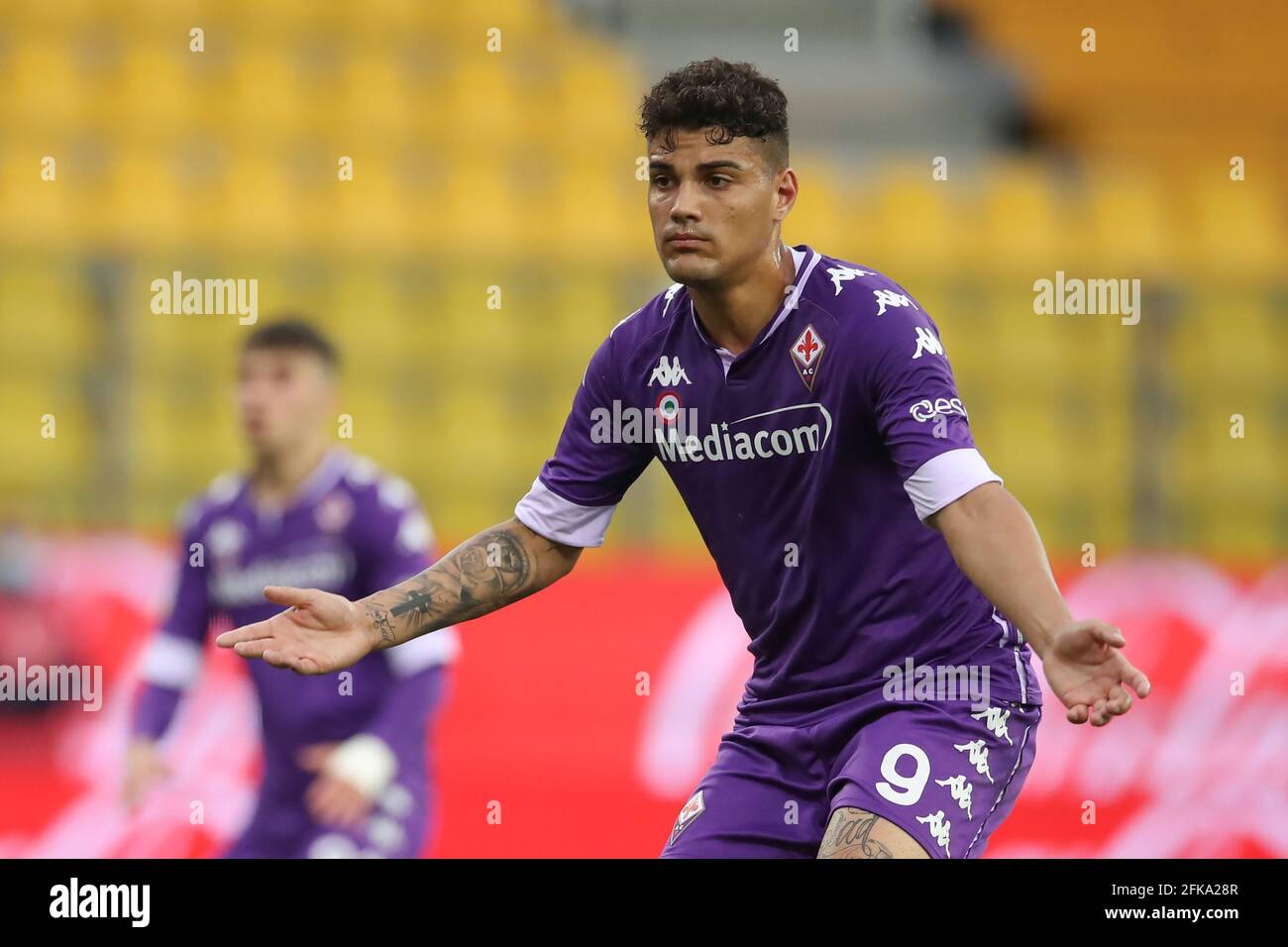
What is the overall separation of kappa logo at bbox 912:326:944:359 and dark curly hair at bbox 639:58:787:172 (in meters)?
0.63

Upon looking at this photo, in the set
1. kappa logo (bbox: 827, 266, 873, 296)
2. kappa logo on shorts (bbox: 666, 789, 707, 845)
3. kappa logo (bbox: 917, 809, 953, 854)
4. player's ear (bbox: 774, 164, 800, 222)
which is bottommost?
kappa logo on shorts (bbox: 666, 789, 707, 845)

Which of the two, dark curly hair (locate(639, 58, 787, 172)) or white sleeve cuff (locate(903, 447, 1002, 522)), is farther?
dark curly hair (locate(639, 58, 787, 172))

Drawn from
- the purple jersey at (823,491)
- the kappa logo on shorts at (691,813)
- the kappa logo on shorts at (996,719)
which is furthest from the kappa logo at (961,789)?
the kappa logo on shorts at (691,813)

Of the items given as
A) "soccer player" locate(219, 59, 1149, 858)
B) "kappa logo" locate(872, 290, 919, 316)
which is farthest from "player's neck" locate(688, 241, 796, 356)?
"kappa logo" locate(872, 290, 919, 316)

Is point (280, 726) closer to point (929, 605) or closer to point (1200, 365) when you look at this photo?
point (929, 605)

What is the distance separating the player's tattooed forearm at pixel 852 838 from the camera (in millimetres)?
4039

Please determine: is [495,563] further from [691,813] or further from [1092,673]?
[1092,673]

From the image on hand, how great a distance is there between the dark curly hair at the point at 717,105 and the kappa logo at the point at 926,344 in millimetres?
628

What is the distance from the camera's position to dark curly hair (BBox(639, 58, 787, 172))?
4.45 metres

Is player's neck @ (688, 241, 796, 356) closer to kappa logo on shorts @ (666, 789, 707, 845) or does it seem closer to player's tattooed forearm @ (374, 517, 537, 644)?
player's tattooed forearm @ (374, 517, 537, 644)

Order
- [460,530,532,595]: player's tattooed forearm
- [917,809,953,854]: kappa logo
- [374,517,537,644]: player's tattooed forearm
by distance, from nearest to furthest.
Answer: [917,809,953,854]: kappa logo
[374,517,537,644]: player's tattooed forearm
[460,530,532,595]: player's tattooed forearm

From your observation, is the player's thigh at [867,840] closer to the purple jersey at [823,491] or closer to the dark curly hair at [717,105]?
the purple jersey at [823,491]

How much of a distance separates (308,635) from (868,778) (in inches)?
55.2

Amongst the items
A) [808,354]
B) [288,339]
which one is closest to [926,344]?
[808,354]
